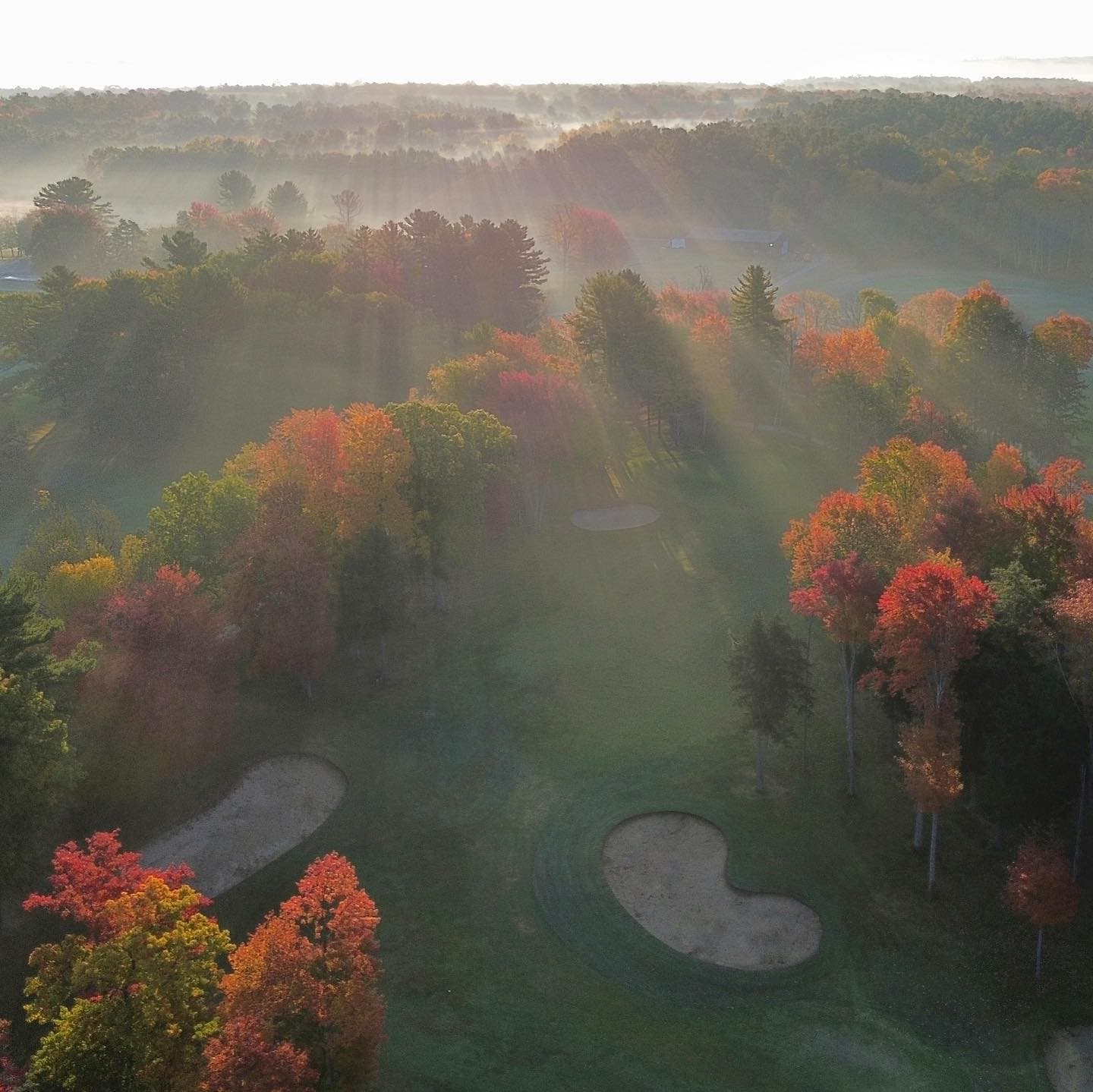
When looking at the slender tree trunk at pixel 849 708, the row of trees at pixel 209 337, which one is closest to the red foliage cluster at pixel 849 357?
the row of trees at pixel 209 337

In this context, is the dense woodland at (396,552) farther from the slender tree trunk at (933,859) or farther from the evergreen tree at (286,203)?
the evergreen tree at (286,203)

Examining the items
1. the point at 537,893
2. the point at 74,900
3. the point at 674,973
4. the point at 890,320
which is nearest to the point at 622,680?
the point at 537,893

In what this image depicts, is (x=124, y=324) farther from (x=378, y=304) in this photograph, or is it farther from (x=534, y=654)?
(x=534, y=654)

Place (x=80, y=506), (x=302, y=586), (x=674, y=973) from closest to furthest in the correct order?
1. (x=674, y=973)
2. (x=302, y=586)
3. (x=80, y=506)

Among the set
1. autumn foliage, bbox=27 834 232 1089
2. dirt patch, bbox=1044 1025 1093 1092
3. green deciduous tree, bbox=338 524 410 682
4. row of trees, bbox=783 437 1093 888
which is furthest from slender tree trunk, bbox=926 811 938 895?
green deciduous tree, bbox=338 524 410 682

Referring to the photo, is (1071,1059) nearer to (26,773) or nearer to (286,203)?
(26,773)

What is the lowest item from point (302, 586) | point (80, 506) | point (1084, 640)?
point (80, 506)
